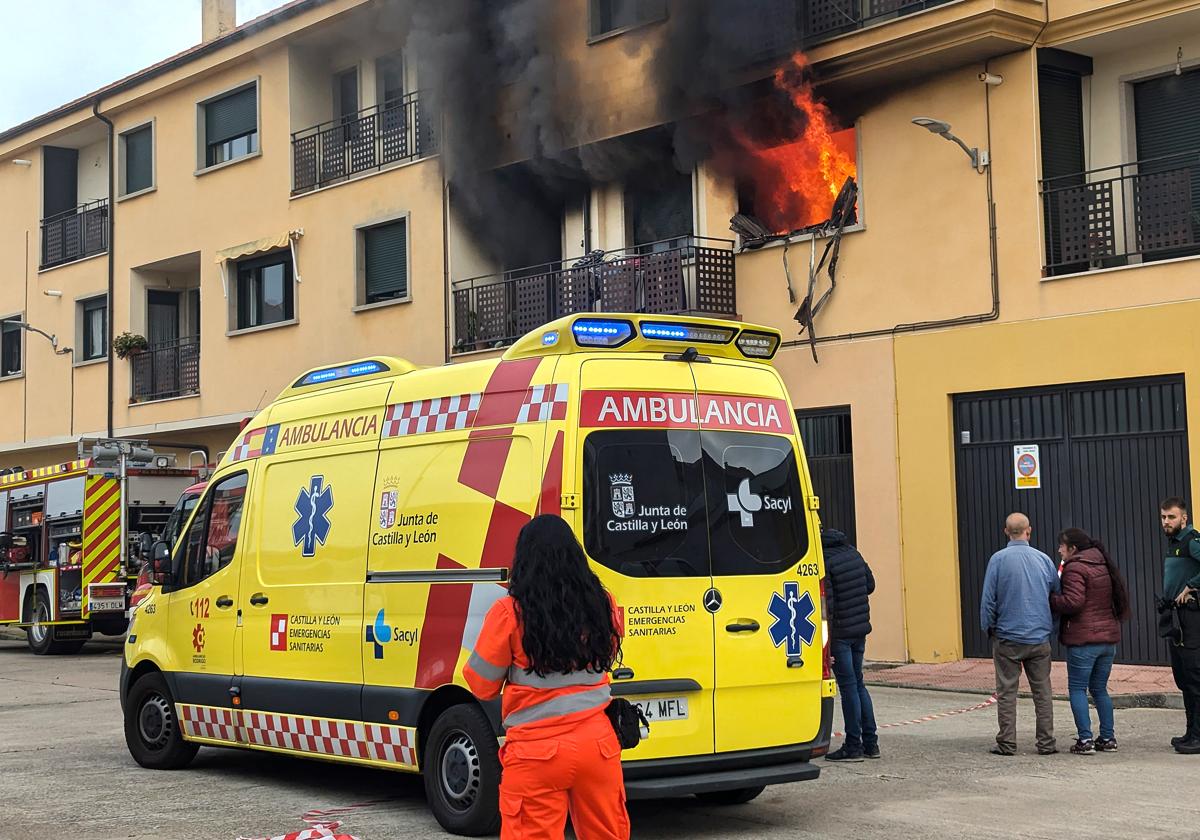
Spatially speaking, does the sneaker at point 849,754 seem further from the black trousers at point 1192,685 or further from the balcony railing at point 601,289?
the balcony railing at point 601,289

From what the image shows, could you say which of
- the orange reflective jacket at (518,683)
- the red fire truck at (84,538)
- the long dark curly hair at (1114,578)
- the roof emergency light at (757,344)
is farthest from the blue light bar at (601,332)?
the red fire truck at (84,538)

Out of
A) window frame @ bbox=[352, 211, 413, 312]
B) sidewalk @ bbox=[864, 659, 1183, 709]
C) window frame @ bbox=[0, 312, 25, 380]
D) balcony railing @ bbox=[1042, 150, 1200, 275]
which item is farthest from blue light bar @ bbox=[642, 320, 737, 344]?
window frame @ bbox=[0, 312, 25, 380]

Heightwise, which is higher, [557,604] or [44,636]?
[557,604]

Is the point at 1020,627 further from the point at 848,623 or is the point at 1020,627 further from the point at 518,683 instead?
the point at 518,683

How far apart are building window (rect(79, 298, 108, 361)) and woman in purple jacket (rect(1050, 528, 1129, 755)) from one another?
23.6 m

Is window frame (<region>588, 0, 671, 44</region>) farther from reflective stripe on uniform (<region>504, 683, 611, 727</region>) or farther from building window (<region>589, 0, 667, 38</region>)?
reflective stripe on uniform (<region>504, 683, 611, 727</region>)

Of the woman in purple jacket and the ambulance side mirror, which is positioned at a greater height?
the ambulance side mirror

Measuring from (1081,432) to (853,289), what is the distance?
3282 mm

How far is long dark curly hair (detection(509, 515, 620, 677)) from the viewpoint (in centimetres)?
534

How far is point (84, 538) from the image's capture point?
21359mm

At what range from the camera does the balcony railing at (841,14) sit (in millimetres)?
16766

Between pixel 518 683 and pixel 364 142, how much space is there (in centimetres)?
1964

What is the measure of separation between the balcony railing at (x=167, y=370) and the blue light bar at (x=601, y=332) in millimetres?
20793

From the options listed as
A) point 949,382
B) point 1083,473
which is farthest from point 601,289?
point 1083,473
